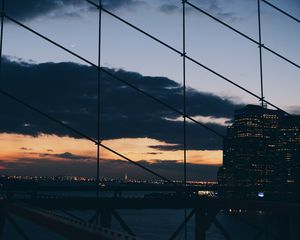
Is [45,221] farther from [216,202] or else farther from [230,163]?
[230,163]

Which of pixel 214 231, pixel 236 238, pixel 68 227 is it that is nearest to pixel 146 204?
pixel 68 227

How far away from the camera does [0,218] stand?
6.59 m

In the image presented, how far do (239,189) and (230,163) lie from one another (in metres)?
180

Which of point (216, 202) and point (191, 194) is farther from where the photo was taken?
point (191, 194)

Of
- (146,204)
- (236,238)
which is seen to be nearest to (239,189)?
(146,204)

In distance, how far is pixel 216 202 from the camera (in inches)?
341

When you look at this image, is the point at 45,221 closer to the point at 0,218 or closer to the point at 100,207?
the point at 0,218

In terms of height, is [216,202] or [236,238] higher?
[216,202]

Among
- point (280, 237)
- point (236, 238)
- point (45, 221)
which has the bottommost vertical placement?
point (236, 238)

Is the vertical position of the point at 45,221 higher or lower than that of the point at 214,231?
higher

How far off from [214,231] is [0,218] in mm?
120165

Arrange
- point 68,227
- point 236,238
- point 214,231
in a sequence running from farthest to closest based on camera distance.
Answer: point 214,231
point 236,238
point 68,227

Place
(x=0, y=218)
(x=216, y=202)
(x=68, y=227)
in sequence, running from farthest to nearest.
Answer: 1. (x=216, y=202)
2. (x=0, y=218)
3. (x=68, y=227)

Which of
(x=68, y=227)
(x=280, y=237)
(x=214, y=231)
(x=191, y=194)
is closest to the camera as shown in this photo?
(x=68, y=227)
